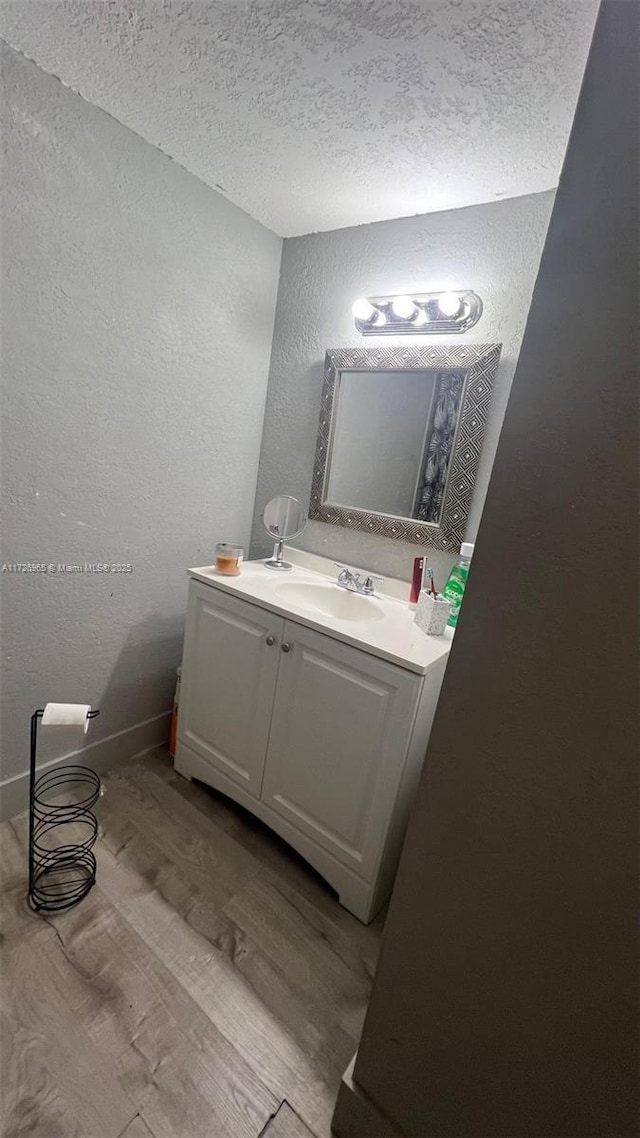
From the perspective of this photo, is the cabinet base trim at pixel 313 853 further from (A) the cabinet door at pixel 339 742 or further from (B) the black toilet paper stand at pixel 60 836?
(B) the black toilet paper stand at pixel 60 836

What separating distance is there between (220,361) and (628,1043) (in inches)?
75.5

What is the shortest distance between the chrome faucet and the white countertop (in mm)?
36

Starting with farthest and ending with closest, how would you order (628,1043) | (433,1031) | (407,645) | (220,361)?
(220,361) → (407,645) → (433,1031) → (628,1043)

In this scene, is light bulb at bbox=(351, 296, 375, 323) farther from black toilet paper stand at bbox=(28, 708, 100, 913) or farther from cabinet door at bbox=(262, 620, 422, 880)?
black toilet paper stand at bbox=(28, 708, 100, 913)

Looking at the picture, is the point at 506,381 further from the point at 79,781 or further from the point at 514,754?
the point at 79,781

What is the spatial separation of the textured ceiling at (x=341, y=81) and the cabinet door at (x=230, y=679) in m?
1.29

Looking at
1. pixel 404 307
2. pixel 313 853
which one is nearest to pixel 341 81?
pixel 404 307

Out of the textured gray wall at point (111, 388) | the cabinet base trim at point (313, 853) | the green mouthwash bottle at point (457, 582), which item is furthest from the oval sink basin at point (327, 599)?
the cabinet base trim at point (313, 853)

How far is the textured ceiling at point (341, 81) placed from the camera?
34.0 inches

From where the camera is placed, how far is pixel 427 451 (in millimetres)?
1518

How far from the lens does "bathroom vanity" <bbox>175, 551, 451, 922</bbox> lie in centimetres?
112

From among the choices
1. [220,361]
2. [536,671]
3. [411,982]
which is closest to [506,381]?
[220,361]

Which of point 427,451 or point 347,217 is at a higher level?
point 347,217

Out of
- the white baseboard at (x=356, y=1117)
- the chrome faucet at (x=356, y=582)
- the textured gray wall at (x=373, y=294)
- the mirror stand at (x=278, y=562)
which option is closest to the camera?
the white baseboard at (x=356, y=1117)
